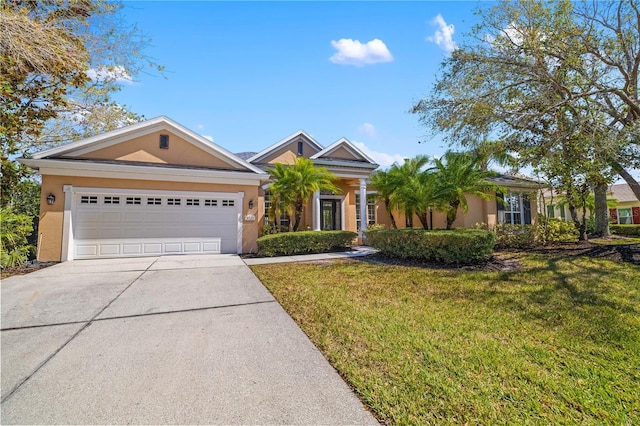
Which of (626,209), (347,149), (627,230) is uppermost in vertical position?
(347,149)

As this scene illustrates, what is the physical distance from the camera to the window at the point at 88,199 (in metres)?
10.1

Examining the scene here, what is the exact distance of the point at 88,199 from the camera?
33.3 ft

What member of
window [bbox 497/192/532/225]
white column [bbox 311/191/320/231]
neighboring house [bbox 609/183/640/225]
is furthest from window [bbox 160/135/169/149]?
neighboring house [bbox 609/183/640/225]

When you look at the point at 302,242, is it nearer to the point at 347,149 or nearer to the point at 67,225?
the point at 347,149

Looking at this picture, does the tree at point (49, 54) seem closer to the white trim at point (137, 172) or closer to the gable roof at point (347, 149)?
the white trim at point (137, 172)

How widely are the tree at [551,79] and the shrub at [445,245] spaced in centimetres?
343

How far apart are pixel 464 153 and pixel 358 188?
A: 6169 mm

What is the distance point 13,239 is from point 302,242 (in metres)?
9.15

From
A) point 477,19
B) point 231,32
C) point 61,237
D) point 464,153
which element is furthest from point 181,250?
point 477,19

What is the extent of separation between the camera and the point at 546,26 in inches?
348

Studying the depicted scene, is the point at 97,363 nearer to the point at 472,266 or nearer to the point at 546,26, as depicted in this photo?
the point at 472,266

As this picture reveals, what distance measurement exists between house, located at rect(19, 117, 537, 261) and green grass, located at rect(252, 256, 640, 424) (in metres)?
6.05

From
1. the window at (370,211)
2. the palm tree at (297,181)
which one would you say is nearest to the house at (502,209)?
the window at (370,211)

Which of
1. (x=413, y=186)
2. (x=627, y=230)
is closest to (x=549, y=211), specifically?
(x=627, y=230)
